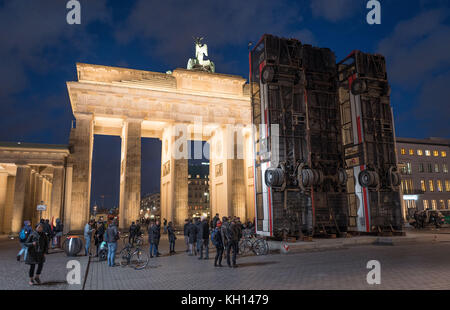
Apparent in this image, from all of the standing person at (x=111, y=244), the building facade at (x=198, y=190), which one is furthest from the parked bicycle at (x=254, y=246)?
the building facade at (x=198, y=190)

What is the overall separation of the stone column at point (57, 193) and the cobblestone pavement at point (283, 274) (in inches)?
790

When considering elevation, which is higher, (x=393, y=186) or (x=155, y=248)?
(x=393, y=186)

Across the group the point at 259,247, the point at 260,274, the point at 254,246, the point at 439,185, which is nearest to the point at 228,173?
the point at 254,246

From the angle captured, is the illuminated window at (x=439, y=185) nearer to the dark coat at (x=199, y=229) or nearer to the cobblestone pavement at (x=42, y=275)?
the dark coat at (x=199, y=229)

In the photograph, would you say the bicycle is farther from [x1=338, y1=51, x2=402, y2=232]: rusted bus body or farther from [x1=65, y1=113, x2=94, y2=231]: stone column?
[x1=65, y1=113, x2=94, y2=231]: stone column

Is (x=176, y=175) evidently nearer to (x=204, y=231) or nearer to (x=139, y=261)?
(x=204, y=231)

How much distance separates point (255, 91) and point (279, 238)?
967 cm

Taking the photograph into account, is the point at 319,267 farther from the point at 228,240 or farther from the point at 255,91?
the point at 255,91

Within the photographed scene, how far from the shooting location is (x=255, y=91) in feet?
71.8

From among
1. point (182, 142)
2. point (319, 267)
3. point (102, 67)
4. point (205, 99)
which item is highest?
point (102, 67)

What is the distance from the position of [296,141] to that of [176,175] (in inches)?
716
